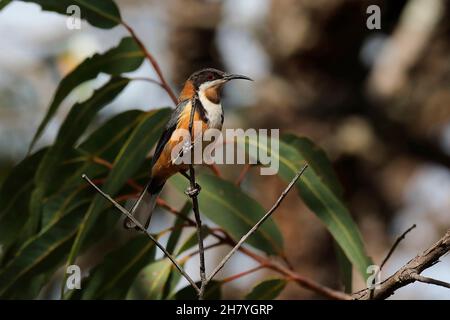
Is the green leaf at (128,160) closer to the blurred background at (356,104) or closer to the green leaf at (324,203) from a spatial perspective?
the green leaf at (324,203)

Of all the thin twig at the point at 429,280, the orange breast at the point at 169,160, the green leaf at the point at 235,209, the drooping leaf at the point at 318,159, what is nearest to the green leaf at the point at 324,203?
the drooping leaf at the point at 318,159

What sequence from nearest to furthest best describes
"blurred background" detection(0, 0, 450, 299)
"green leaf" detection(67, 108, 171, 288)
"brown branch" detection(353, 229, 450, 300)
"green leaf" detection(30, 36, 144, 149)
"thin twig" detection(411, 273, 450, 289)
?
"thin twig" detection(411, 273, 450, 289) → "brown branch" detection(353, 229, 450, 300) → "green leaf" detection(67, 108, 171, 288) → "green leaf" detection(30, 36, 144, 149) → "blurred background" detection(0, 0, 450, 299)

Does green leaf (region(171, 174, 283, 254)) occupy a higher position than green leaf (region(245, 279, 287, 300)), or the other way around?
green leaf (region(171, 174, 283, 254))

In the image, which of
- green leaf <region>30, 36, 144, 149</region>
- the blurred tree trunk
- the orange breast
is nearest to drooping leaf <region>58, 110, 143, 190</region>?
green leaf <region>30, 36, 144, 149</region>

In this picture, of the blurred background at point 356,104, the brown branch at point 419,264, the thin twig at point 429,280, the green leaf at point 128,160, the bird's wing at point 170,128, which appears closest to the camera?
the thin twig at point 429,280

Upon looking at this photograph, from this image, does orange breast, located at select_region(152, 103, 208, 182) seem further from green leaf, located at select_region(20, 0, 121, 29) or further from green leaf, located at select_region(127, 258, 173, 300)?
green leaf, located at select_region(20, 0, 121, 29)

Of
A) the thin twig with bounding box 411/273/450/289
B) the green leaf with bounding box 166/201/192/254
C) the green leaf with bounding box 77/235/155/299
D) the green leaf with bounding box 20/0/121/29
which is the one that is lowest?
the thin twig with bounding box 411/273/450/289

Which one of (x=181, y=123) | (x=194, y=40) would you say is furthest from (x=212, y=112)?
(x=194, y=40)
